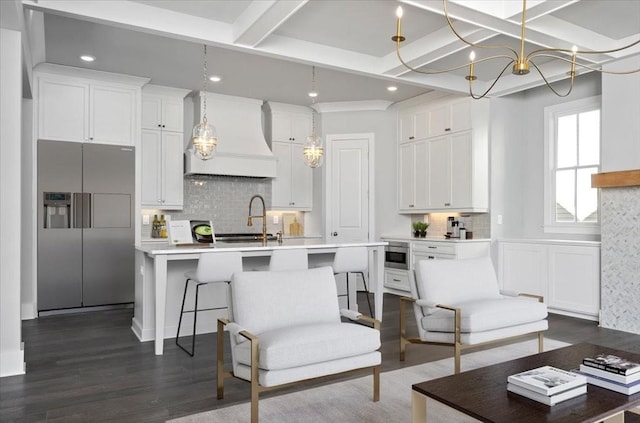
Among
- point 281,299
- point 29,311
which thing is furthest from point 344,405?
point 29,311

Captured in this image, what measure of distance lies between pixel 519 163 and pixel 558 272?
171cm

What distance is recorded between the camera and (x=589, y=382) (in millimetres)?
2211

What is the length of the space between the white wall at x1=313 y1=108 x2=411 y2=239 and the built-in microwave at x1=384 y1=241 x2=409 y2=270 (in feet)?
1.32

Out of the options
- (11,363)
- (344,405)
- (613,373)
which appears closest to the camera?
(613,373)

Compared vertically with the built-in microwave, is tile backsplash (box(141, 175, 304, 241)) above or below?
above

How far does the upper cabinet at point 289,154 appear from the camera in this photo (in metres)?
7.66

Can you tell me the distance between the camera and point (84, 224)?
226 inches

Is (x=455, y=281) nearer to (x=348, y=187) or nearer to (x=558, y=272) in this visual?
(x=558, y=272)

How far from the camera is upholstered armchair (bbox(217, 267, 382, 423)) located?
2551 mm

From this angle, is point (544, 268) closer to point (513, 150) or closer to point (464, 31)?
point (513, 150)

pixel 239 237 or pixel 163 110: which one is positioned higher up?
pixel 163 110

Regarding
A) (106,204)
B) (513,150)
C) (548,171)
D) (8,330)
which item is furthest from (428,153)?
(8,330)

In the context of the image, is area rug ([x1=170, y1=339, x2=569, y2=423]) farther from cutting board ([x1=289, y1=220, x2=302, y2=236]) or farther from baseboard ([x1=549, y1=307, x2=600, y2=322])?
cutting board ([x1=289, y1=220, x2=302, y2=236])

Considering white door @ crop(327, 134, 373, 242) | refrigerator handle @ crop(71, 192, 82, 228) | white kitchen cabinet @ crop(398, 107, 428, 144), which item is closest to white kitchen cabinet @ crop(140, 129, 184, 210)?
refrigerator handle @ crop(71, 192, 82, 228)
